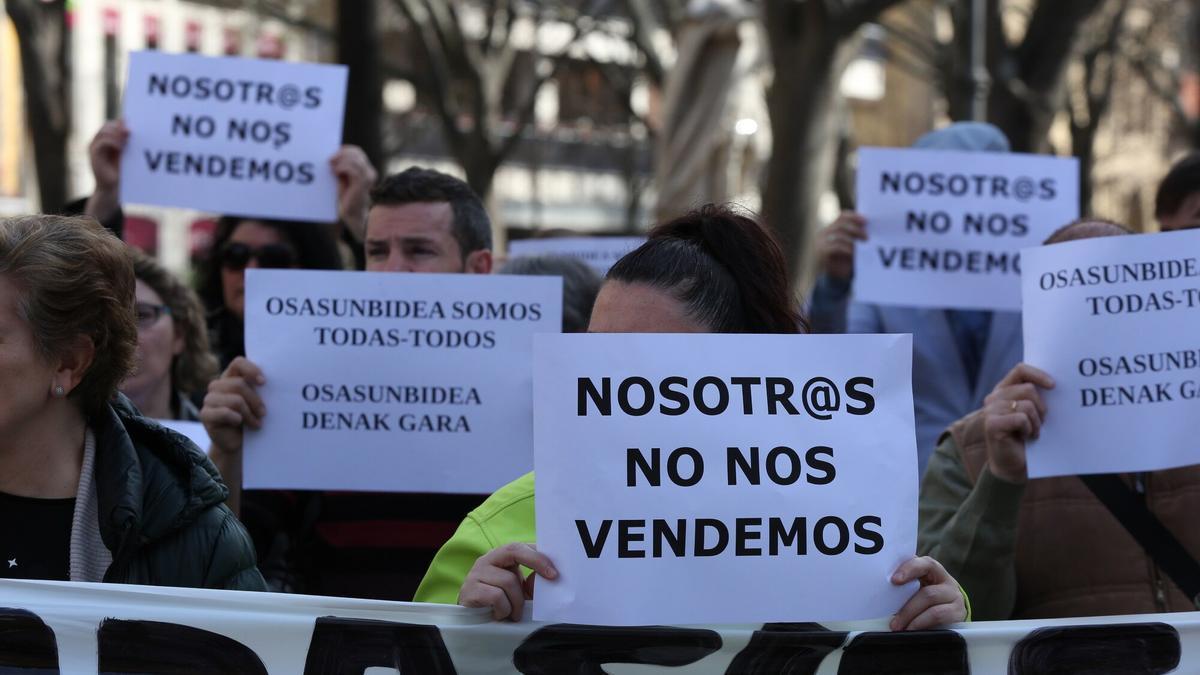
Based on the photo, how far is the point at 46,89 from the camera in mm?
11219

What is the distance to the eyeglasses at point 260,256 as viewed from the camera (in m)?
5.18

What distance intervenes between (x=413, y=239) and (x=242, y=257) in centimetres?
112

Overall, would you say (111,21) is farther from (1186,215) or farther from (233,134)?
(1186,215)

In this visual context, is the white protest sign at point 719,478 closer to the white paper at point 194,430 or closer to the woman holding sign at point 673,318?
the woman holding sign at point 673,318

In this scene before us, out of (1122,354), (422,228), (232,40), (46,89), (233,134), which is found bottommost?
(1122,354)

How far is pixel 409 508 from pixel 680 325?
1525 mm

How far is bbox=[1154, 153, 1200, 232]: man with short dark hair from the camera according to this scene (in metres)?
4.06

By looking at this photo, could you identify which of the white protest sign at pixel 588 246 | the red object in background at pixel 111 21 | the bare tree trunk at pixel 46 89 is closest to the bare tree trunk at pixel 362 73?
the bare tree trunk at pixel 46 89

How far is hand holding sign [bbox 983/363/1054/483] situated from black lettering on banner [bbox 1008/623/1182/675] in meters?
0.72

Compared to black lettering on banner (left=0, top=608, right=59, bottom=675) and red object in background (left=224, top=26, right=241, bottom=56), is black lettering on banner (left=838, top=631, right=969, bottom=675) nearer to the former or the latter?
black lettering on banner (left=0, top=608, right=59, bottom=675)

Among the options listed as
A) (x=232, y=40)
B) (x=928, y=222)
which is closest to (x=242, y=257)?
(x=928, y=222)

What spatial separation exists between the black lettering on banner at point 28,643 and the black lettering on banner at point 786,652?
3.26ft

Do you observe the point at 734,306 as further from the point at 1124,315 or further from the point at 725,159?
the point at 725,159

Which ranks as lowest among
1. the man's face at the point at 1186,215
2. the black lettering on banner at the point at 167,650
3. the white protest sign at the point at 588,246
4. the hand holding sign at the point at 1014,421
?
the black lettering on banner at the point at 167,650
